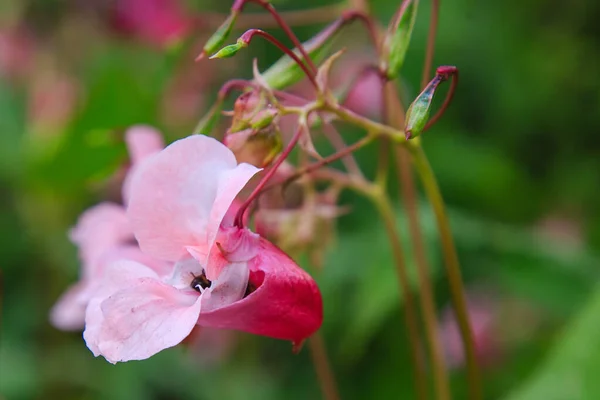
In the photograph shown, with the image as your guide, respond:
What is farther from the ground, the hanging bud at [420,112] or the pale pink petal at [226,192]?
the hanging bud at [420,112]

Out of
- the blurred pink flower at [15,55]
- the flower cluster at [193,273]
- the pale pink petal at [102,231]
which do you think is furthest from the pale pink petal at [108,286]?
the blurred pink flower at [15,55]

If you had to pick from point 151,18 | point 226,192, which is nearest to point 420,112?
point 226,192

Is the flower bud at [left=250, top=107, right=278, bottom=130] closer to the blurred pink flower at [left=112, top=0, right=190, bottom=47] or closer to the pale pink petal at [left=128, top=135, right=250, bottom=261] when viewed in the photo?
the pale pink petal at [left=128, top=135, right=250, bottom=261]

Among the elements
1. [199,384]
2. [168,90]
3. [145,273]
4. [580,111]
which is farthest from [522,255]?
[168,90]

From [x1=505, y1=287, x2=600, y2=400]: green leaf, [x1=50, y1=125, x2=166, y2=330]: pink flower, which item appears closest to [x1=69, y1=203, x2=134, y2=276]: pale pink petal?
[x1=50, y1=125, x2=166, y2=330]: pink flower

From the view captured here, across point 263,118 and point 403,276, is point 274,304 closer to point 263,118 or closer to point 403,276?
point 263,118

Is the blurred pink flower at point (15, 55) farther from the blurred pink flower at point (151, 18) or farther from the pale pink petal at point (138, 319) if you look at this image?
the pale pink petal at point (138, 319)
